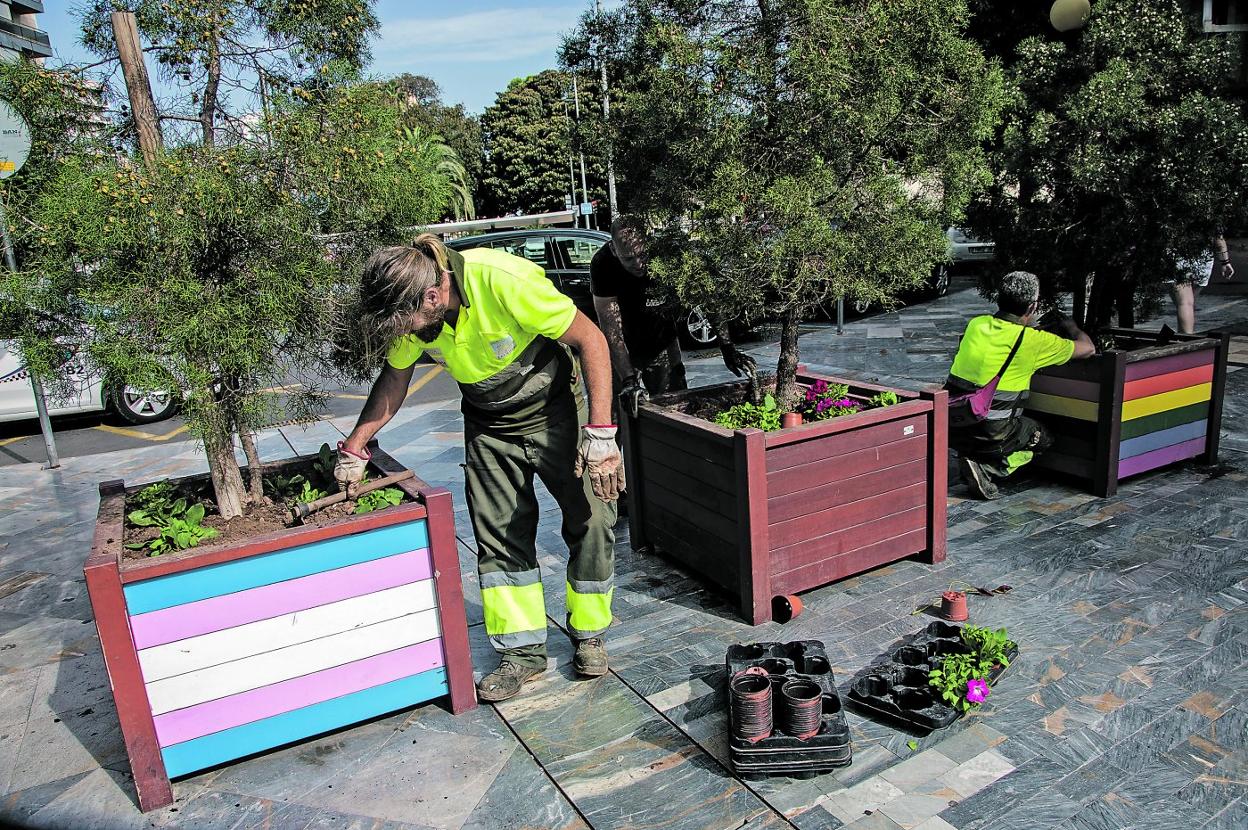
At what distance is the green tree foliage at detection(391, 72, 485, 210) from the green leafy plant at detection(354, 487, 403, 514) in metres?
1.28

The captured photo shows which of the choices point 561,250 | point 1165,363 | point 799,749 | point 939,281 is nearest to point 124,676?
point 799,749

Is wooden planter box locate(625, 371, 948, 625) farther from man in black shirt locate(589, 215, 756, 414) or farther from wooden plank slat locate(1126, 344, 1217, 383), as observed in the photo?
wooden plank slat locate(1126, 344, 1217, 383)

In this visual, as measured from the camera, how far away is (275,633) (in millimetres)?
2766

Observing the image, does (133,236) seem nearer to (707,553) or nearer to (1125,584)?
(707,553)

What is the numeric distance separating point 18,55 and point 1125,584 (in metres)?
4.54

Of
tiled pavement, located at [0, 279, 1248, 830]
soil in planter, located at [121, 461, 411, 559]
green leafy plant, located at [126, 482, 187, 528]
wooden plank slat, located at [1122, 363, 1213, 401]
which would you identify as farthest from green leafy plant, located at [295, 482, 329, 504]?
wooden plank slat, located at [1122, 363, 1213, 401]

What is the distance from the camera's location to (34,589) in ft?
14.7

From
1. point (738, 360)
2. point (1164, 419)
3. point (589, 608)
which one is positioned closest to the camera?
point (589, 608)

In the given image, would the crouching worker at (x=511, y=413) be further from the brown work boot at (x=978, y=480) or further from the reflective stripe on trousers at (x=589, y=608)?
the brown work boot at (x=978, y=480)

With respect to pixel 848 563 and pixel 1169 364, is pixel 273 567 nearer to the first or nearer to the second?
pixel 848 563

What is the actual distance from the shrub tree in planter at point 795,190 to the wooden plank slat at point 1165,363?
1515mm

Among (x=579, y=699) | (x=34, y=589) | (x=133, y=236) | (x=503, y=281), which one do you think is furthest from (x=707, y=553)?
(x=34, y=589)

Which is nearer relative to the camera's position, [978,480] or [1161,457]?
[978,480]

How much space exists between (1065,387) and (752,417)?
218cm
